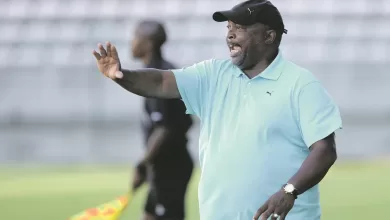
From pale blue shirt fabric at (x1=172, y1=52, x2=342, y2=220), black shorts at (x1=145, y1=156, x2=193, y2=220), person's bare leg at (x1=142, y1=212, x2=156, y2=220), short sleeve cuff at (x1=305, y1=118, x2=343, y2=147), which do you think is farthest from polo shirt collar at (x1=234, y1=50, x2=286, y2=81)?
person's bare leg at (x1=142, y1=212, x2=156, y2=220)

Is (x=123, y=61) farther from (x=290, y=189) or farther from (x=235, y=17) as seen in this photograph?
(x=290, y=189)

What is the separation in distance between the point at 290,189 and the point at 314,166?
163 millimetres

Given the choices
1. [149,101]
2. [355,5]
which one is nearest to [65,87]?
[355,5]

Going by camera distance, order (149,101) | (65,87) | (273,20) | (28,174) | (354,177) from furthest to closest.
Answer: (65,87) < (28,174) < (354,177) < (149,101) < (273,20)

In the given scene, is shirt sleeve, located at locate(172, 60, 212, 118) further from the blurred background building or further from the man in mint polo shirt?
the blurred background building

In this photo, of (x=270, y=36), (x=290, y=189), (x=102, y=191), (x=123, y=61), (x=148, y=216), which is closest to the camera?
(x=290, y=189)

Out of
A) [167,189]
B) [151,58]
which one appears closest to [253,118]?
[167,189]

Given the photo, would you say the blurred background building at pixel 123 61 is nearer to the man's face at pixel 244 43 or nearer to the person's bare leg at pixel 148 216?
the person's bare leg at pixel 148 216

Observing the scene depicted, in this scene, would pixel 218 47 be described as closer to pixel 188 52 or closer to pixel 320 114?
pixel 188 52

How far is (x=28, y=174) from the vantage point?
18984 millimetres

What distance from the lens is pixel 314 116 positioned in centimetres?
454

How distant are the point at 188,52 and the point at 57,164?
6921 millimetres

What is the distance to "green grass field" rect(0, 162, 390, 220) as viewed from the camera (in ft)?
40.6

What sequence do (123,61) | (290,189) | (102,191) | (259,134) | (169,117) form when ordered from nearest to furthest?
(290,189), (259,134), (169,117), (102,191), (123,61)
